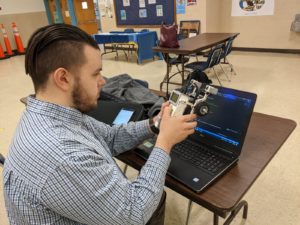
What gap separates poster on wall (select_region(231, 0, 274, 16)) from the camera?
545cm

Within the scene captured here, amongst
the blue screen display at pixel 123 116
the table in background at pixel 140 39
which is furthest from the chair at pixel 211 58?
the blue screen display at pixel 123 116

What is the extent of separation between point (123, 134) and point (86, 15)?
894 cm

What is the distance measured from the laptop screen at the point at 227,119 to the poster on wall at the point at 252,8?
5.47 metres

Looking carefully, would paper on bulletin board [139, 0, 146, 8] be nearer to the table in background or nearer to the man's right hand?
the table in background

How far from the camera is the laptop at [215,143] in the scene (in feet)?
2.84

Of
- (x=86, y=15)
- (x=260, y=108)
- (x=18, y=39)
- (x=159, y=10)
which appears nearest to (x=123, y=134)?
(x=260, y=108)

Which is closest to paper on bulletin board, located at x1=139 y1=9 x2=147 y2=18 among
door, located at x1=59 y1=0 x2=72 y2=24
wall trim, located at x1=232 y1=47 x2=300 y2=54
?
wall trim, located at x1=232 y1=47 x2=300 y2=54

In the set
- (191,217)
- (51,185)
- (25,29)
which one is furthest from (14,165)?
(25,29)

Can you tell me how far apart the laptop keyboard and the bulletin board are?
19.0 feet

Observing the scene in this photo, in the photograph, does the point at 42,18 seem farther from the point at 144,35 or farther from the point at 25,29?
the point at 144,35

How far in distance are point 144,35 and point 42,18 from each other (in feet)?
15.8

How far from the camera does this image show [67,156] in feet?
2.10

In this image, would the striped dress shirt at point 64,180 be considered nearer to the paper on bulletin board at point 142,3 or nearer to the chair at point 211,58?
the chair at point 211,58

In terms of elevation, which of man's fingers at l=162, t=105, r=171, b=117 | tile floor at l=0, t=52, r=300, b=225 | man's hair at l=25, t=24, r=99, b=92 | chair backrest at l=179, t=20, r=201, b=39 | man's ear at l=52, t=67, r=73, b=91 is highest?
man's hair at l=25, t=24, r=99, b=92
